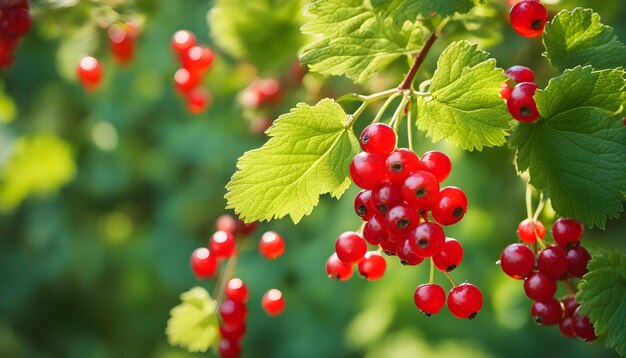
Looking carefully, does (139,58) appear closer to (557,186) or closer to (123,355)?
(123,355)

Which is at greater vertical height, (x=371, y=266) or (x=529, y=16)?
(x=529, y=16)

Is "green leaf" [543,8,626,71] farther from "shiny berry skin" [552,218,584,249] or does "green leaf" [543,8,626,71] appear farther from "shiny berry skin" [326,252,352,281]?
"shiny berry skin" [326,252,352,281]

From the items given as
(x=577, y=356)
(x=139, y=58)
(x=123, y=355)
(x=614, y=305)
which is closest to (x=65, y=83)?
(x=139, y=58)

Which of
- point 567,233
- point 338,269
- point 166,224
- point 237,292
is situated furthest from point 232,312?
point 166,224

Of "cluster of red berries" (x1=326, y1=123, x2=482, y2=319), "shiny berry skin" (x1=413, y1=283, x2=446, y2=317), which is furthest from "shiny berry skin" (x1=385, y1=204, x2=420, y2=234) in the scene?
"shiny berry skin" (x1=413, y1=283, x2=446, y2=317)

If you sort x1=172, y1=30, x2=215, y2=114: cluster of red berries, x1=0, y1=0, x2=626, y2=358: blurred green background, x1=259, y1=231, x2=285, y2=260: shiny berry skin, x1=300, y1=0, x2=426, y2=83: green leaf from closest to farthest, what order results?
x1=300, y1=0, x2=426, y2=83: green leaf
x1=259, y1=231, x2=285, y2=260: shiny berry skin
x1=172, y1=30, x2=215, y2=114: cluster of red berries
x1=0, y1=0, x2=626, y2=358: blurred green background

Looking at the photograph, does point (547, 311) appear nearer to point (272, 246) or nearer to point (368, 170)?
point (368, 170)
